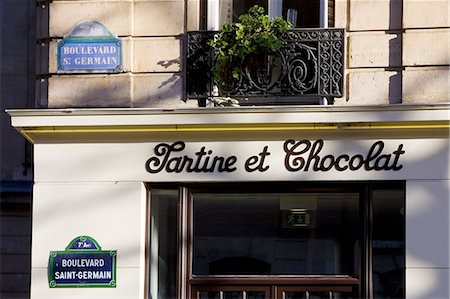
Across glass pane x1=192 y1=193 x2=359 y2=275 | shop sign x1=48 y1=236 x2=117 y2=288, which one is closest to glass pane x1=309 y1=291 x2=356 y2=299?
glass pane x1=192 y1=193 x2=359 y2=275

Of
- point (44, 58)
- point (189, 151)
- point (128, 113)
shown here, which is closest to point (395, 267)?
point (189, 151)

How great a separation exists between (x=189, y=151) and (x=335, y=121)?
153cm

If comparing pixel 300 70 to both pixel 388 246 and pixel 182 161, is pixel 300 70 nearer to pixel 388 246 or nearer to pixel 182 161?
pixel 182 161

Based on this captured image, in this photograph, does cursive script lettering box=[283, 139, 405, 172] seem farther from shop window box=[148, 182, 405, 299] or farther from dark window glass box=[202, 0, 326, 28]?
dark window glass box=[202, 0, 326, 28]

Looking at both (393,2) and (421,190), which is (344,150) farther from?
(393,2)

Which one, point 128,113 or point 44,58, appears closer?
point 128,113

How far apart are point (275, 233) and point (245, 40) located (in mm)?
1983

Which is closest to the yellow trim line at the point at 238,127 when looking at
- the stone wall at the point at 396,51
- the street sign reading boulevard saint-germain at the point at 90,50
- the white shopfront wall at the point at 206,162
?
the white shopfront wall at the point at 206,162

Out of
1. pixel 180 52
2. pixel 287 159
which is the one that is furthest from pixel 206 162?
pixel 180 52

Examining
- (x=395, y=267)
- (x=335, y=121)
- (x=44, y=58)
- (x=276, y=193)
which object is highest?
(x=44, y=58)

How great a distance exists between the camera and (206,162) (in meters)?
11.0

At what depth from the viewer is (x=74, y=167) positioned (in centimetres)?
1119

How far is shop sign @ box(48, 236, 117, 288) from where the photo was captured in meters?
11.1

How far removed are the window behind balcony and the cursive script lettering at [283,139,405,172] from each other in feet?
4.26
